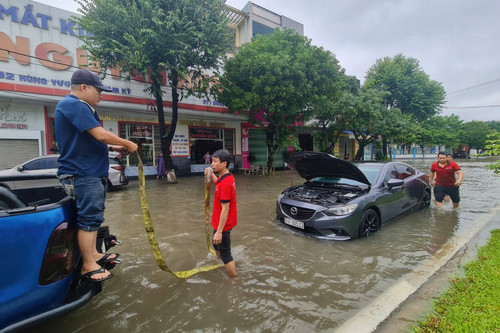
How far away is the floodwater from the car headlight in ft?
1.72

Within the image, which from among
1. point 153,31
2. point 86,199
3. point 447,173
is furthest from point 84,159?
point 153,31

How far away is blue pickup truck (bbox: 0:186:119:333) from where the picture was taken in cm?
157

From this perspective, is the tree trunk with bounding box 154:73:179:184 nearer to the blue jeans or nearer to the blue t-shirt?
the blue t-shirt

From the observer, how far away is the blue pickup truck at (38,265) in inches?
61.8

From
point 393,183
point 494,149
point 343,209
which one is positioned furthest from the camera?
point 393,183

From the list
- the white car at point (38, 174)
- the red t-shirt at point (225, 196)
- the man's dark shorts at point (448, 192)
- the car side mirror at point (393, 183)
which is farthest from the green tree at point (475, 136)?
the red t-shirt at point (225, 196)

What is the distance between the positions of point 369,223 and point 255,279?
2544mm

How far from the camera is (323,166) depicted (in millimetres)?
5176

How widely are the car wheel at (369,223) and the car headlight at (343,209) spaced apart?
0.32 metres

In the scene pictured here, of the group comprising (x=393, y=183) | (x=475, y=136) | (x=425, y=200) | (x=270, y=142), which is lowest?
(x=425, y=200)

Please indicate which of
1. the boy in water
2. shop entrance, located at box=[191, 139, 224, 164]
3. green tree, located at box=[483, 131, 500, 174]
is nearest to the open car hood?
green tree, located at box=[483, 131, 500, 174]

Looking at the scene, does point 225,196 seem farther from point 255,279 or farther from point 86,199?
point 86,199

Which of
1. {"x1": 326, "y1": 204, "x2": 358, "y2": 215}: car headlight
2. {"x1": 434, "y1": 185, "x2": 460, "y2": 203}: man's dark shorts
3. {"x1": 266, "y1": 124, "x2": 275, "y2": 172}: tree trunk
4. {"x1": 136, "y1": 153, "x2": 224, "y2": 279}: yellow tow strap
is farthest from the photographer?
{"x1": 266, "y1": 124, "x2": 275, "y2": 172}: tree trunk

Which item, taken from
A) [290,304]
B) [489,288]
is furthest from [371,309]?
[489,288]
